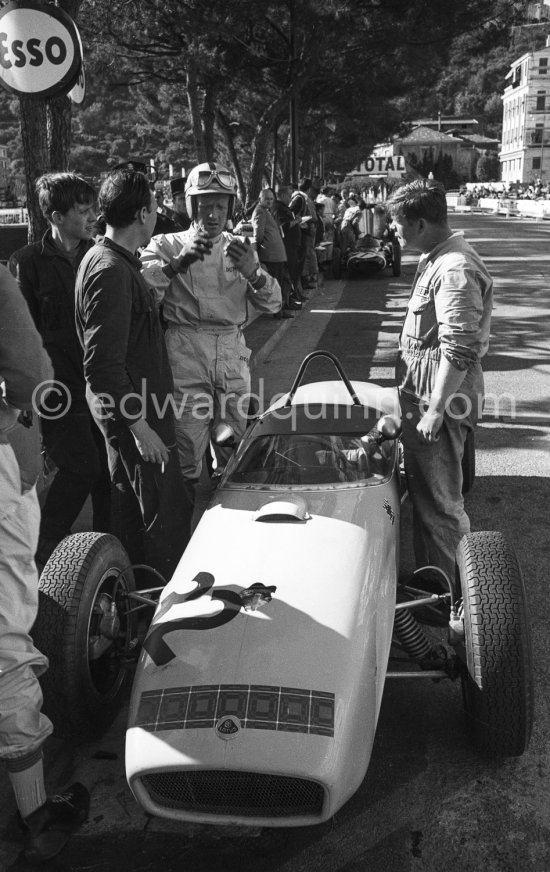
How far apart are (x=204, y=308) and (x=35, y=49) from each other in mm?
2095

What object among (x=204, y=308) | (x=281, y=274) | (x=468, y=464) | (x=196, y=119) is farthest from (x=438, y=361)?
(x=196, y=119)

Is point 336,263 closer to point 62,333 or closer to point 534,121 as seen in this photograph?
point 62,333

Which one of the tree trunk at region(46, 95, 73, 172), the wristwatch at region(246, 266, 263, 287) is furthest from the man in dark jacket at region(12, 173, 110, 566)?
the tree trunk at region(46, 95, 73, 172)

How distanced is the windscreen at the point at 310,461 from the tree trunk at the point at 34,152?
3.39m

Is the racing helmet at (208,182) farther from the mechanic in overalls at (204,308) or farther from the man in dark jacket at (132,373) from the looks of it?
the man in dark jacket at (132,373)

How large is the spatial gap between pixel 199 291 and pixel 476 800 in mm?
2743

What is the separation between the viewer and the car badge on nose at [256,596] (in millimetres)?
2850

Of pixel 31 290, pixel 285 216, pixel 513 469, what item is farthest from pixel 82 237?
pixel 285 216

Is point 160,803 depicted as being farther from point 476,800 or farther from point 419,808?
point 476,800

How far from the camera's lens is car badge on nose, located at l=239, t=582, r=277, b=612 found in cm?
285

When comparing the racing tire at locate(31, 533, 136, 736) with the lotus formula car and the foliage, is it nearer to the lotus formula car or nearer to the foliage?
the foliage

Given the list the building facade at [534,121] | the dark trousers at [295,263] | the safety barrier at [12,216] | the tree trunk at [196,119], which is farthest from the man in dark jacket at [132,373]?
the building facade at [534,121]

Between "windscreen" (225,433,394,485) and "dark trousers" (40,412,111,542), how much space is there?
1.05 metres

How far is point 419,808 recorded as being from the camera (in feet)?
9.23
